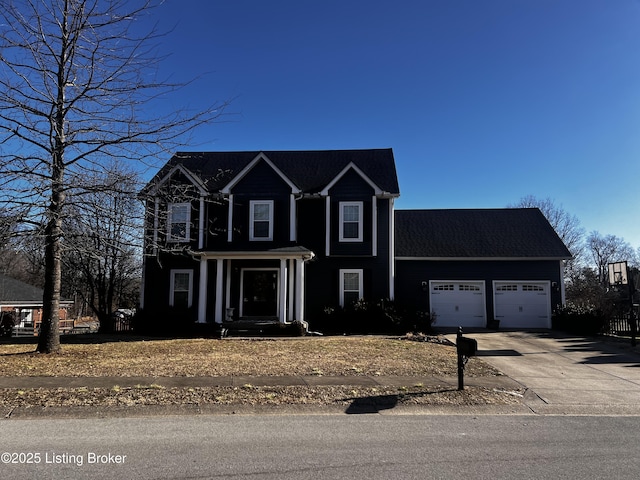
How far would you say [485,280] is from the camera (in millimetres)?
22703

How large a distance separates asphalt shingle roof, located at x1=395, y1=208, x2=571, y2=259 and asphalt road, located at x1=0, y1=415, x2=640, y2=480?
16.1 m

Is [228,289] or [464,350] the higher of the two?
[228,289]

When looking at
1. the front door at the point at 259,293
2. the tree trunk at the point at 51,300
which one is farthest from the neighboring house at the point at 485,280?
the tree trunk at the point at 51,300

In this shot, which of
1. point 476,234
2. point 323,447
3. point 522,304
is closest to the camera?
point 323,447

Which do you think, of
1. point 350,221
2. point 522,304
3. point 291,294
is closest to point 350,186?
point 350,221

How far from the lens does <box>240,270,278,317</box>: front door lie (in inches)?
814

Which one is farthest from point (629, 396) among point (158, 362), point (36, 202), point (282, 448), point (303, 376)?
point (36, 202)

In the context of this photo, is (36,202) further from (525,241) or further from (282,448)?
(525,241)

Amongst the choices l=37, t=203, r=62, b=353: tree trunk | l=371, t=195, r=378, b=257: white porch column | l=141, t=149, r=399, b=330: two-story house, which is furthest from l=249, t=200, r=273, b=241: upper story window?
l=37, t=203, r=62, b=353: tree trunk

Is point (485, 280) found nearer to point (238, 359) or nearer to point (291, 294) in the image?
point (291, 294)

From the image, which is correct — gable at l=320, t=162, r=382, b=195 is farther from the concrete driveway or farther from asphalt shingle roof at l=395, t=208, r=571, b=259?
the concrete driveway

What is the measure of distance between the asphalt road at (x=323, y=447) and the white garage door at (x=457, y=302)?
15563 millimetres

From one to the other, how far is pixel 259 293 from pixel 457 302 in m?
9.56

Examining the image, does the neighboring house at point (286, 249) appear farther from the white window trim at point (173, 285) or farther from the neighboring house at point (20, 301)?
the neighboring house at point (20, 301)
